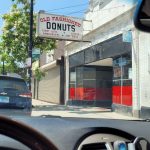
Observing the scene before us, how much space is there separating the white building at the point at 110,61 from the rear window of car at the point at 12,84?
4.62 m

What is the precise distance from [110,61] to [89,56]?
156 centimetres

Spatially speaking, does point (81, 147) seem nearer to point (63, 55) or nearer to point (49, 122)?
point (49, 122)

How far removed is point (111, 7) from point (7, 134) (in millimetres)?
22474

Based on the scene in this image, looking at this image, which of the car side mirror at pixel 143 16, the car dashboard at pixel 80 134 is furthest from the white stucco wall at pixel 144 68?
the car side mirror at pixel 143 16

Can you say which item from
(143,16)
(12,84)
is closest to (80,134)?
(143,16)

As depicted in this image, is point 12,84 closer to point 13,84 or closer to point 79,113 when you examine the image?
point 13,84

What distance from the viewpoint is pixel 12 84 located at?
12711 millimetres

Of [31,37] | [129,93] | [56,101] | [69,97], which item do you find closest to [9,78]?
[129,93]

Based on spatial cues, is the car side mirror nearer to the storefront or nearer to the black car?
the black car

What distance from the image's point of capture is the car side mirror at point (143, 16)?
2.24m

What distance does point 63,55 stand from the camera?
33.4 meters

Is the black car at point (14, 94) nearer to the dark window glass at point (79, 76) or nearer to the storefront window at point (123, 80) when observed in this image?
the storefront window at point (123, 80)

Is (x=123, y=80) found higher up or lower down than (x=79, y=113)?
higher up

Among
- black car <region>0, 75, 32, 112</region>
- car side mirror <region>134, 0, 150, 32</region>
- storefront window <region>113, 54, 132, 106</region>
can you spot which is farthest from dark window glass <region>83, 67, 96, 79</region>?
car side mirror <region>134, 0, 150, 32</region>
